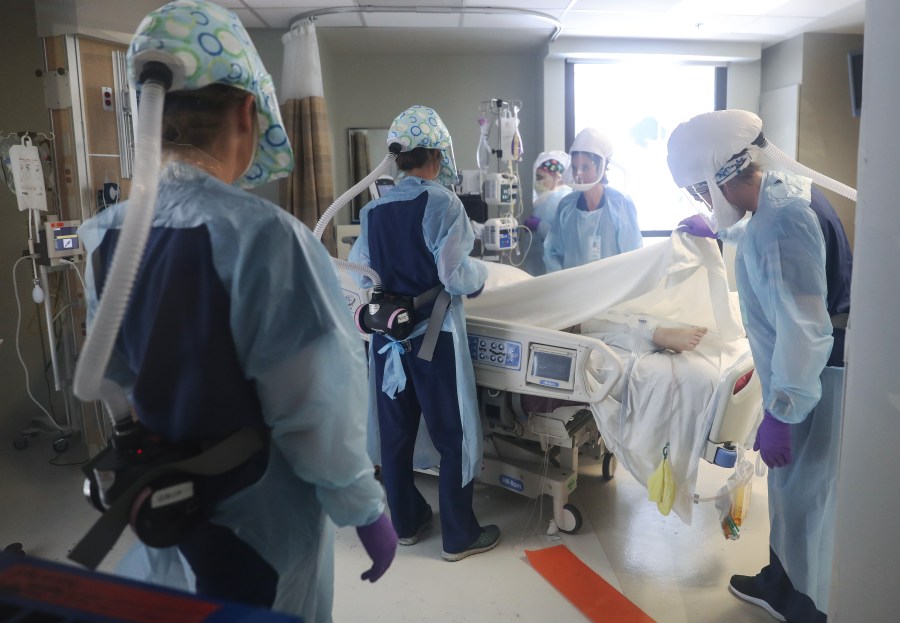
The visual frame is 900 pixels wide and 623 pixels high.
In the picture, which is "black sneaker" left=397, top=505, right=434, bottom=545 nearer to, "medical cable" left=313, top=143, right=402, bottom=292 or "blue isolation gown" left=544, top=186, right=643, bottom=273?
"medical cable" left=313, top=143, right=402, bottom=292

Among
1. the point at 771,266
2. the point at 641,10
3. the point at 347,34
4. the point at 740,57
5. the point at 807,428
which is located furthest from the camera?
the point at 740,57

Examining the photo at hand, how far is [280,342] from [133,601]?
41 centimetres

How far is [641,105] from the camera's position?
17.2 ft

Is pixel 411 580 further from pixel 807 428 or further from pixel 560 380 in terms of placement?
pixel 807 428

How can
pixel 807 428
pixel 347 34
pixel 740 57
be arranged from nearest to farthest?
1. pixel 807 428
2. pixel 347 34
3. pixel 740 57

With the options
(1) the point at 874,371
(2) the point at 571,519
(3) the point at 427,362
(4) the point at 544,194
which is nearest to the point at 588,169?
(4) the point at 544,194

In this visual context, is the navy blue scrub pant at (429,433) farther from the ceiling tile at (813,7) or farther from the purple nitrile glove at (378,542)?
the ceiling tile at (813,7)

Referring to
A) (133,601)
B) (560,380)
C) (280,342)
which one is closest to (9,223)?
(560,380)

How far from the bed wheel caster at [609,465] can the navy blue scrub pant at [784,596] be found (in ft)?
2.90

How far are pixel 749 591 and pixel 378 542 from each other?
1539 millimetres

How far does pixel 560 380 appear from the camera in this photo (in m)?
2.21

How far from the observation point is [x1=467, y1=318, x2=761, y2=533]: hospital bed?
6.64ft

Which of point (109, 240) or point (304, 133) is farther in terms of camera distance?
point (304, 133)

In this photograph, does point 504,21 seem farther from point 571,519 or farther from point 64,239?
point 571,519
